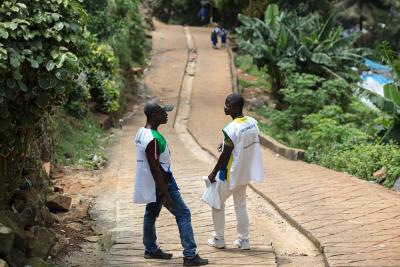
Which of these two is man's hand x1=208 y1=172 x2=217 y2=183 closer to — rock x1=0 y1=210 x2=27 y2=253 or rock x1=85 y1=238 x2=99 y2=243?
rock x1=85 y1=238 x2=99 y2=243

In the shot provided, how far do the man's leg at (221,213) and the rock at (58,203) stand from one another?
2131mm

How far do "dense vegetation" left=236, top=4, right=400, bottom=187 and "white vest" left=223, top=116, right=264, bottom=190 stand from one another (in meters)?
4.15

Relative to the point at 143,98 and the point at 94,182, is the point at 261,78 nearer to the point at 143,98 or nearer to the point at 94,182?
the point at 143,98

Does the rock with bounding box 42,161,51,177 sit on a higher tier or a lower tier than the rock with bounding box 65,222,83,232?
lower

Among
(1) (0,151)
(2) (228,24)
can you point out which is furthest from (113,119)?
(2) (228,24)

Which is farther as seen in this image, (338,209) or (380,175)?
(380,175)

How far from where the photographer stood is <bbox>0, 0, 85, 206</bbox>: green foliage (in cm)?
463

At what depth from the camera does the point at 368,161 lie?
1016cm

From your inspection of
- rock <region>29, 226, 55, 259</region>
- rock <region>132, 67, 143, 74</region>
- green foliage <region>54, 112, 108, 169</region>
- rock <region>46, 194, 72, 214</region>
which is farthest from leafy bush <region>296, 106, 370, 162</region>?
rock <region>132, 67, 143, 74</region>

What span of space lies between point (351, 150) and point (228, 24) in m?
23.2

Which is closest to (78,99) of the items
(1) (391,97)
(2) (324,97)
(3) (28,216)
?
(1) (391,97)

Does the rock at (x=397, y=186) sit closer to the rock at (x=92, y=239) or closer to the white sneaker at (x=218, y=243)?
the white sneaker at (x=218, y=243)

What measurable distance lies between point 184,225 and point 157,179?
1.67 ft

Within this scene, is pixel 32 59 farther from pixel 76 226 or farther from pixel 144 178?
pixel 76 226
